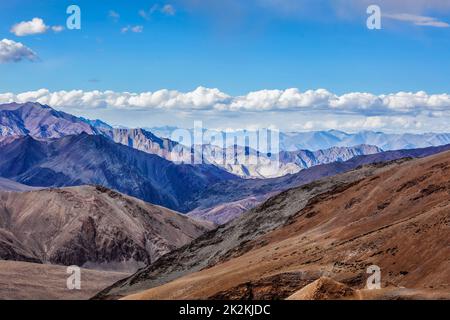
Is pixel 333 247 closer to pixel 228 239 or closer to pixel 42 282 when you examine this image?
pixel 228 239

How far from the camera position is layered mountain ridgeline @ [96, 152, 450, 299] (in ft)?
171

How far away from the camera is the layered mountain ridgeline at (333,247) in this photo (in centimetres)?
5225

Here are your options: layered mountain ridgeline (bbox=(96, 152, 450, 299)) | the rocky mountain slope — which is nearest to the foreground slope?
the rocky mountain slope

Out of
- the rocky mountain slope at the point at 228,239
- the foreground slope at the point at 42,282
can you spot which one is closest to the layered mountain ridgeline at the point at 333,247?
the rocky mountain slope at the point at 228,239

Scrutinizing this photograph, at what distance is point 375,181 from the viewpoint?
10012cm

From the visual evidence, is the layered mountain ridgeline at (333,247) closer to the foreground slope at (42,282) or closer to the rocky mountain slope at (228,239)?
the rocky mountain slope at (228,239)

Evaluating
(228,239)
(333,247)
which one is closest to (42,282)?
(228,239)

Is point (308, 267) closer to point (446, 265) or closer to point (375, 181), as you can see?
point (446, 265)

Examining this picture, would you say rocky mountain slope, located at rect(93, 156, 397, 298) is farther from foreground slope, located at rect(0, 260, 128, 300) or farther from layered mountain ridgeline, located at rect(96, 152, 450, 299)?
foreground slope, located at rect(0, 260, 128, 300)

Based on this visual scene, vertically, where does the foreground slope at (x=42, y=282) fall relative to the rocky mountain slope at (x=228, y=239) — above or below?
below

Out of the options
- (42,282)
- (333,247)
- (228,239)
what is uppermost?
(333,247)

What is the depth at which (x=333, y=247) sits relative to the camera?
217 ft
